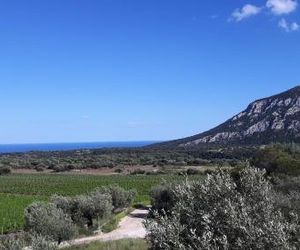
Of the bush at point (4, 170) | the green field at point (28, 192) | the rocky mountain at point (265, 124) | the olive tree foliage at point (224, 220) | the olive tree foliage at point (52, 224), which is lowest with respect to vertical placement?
the green field at point (28, 192)

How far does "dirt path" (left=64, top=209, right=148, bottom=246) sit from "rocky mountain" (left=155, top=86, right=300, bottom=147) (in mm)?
93297

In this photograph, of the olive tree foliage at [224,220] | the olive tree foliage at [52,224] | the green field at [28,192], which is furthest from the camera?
the green field at [28,192]

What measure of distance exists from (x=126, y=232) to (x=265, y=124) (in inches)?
5224

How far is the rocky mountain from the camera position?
149m

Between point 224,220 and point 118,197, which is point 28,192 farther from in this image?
point 224,220

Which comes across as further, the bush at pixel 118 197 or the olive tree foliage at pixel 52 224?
the bush at pixel 118 197

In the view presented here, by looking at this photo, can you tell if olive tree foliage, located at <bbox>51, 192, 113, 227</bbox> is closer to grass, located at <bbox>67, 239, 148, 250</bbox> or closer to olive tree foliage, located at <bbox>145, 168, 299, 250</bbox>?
grass, located at <bbox>67, 239, 148, 250</bbox>

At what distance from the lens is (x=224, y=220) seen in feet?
30.6

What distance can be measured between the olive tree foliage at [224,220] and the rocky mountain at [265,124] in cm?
12298

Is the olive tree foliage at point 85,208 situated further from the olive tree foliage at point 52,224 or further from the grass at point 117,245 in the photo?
the grass at point 117,245

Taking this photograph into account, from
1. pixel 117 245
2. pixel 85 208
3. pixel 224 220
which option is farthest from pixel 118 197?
pixel 224 220

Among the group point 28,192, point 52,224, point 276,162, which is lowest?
point 28,192

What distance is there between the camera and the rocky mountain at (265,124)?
489 ft

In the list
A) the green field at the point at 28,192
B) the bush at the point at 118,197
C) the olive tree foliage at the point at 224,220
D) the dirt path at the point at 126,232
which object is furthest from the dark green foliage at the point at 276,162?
the olive tree foliage at the point at 224,220
